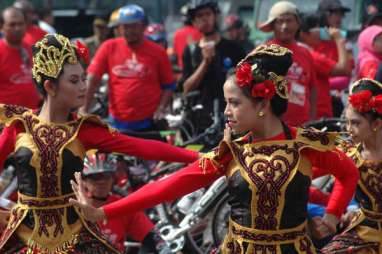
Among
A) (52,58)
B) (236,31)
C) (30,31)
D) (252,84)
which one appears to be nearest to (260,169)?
(252,84)

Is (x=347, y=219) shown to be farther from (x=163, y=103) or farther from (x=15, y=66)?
(x=15, y=66)

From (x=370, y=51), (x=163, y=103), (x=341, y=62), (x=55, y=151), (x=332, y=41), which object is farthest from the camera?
(x=332, y=41)

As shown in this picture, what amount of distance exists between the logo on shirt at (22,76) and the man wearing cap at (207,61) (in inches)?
61.3

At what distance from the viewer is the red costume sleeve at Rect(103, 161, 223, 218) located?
5.34m

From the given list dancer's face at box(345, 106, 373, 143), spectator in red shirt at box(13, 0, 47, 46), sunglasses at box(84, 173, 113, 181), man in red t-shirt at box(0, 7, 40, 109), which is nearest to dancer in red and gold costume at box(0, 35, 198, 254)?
dancer's face at box(345, 106, 373, 143)

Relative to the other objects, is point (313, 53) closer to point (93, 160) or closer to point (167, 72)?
point (167, 72)

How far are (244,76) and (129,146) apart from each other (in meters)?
1.06

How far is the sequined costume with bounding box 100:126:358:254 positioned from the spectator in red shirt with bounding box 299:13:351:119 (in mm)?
4180

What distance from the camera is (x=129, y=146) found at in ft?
19.7

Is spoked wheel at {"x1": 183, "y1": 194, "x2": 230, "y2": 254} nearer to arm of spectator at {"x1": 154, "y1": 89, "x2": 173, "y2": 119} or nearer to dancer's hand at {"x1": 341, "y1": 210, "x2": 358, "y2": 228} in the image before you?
arm of spectator at {"x1": 154, "y1": 89, "x2": 173, "y2": 119}

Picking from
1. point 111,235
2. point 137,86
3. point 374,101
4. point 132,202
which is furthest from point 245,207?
point 137,86

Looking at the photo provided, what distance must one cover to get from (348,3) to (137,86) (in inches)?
159

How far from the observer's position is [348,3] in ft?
42.8

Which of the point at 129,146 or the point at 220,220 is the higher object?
the point at 129,146
